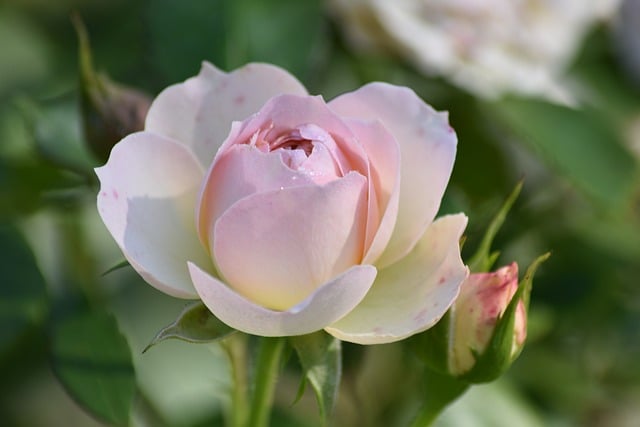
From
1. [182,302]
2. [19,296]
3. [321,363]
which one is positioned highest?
[321,363]

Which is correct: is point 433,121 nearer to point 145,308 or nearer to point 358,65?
point 358,65

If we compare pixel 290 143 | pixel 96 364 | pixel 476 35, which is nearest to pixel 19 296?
pixel 96 364

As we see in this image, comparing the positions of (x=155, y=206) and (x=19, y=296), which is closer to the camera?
(x=155, y=206)

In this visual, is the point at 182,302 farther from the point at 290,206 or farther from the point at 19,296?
Answer: the point at 290,206

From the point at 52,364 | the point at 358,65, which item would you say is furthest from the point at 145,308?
the point at 52,364

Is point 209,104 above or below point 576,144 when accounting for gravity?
above
